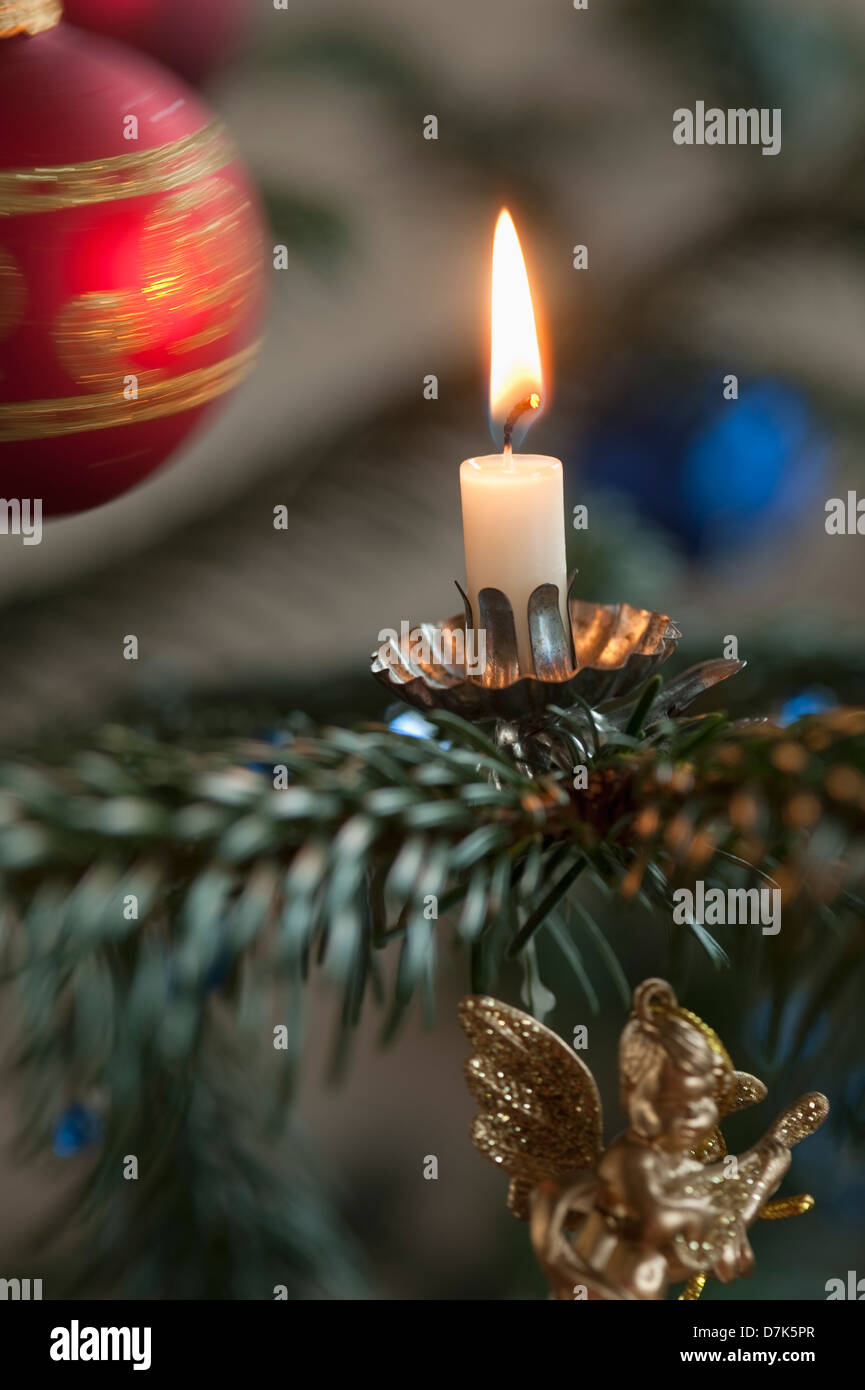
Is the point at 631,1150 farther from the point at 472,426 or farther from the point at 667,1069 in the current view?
the point at 472,426

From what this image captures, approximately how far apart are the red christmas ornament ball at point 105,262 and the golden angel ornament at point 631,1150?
17 centimetres

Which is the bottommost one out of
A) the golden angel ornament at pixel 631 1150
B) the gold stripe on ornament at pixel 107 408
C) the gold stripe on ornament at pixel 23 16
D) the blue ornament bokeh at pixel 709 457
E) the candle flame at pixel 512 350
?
the golden angel ornament at pixel 631 1150

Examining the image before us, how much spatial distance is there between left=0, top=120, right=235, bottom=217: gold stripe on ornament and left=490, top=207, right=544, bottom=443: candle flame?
0.28 feet

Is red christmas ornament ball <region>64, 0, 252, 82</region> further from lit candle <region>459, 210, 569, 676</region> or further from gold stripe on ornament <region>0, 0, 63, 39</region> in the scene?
lit candle <region>459, 210, 569, 676</region>

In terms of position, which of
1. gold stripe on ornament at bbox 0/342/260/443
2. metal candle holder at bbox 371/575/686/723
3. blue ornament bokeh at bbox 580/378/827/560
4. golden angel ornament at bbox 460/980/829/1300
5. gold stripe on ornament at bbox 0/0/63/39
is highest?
blue ornament bokeh at bbox 580/378/827/560

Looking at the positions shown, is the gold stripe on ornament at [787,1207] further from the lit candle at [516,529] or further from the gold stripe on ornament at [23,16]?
the gold stripe on ornament at [23,16]

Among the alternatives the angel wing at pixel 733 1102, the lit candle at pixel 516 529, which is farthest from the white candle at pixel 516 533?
the angel wing at pixel 733 1102

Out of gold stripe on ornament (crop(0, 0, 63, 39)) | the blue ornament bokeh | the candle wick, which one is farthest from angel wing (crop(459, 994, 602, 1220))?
the blue ornament bokeh

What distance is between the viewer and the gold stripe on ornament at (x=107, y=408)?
0.98 ft

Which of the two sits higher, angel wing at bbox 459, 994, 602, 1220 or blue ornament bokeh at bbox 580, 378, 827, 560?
blue ornament bokeh at bbox 580, 378, 827, 560

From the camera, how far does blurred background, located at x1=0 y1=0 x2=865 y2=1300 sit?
48 cm

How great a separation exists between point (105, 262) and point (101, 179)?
0.02 meters

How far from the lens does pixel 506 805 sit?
0.22m

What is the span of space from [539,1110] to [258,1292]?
0.10 metres
